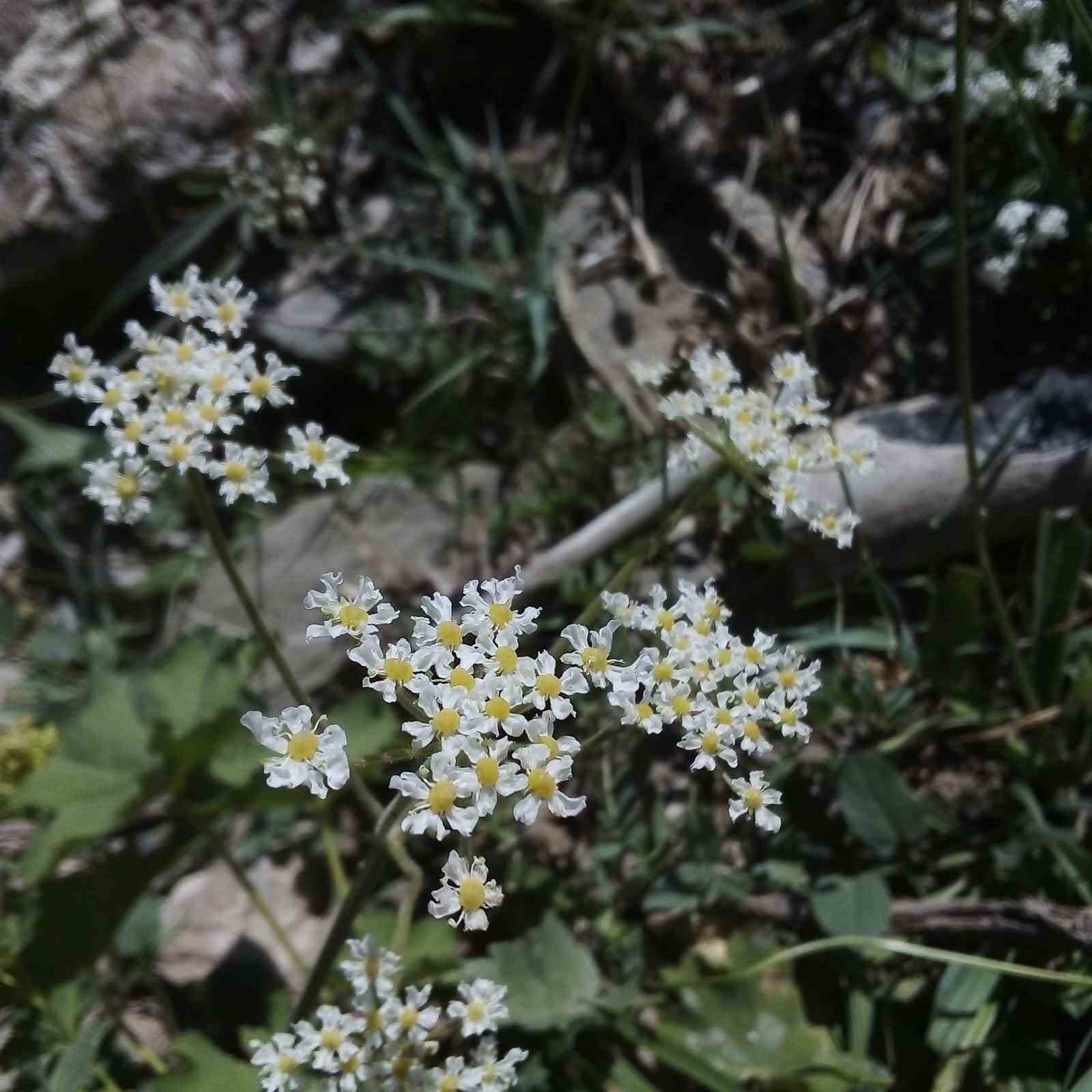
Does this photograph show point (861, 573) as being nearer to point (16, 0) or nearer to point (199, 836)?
point (199, 836)

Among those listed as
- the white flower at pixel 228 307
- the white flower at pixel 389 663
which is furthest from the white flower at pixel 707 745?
the white flower at pixel 228 307

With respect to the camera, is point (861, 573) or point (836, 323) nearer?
point (861, 573)

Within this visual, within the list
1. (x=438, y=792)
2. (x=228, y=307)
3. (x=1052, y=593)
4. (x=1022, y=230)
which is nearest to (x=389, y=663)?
(x=438, y=792)

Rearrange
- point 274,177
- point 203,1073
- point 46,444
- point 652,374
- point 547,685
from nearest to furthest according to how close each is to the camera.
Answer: point 547,685, point 203,1073, point 652,374, point 274,177, point 46,444

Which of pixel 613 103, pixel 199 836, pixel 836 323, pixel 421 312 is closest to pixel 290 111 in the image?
pixel 421 312

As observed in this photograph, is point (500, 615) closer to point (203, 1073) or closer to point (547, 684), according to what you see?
point (547, 684)

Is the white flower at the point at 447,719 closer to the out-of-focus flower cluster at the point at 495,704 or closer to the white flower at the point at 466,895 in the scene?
the out-of-focus flower cluster at the point at 495,704
